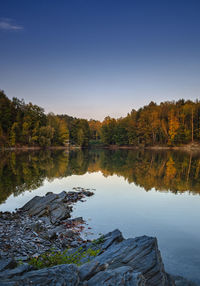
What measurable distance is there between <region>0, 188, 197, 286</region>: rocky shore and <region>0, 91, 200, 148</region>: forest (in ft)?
238


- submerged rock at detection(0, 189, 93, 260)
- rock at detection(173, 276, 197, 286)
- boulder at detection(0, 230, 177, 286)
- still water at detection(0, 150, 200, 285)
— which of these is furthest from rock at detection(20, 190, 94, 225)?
rock at detection(173, 276, 197, 286)

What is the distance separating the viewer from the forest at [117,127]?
83312 mm

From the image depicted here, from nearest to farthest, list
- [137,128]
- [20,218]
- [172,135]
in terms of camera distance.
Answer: [20,218] < [172,135] < [137,128]

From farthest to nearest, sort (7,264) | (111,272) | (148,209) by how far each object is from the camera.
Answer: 1. (148,209)
2. (7,264)
3. (111,272)

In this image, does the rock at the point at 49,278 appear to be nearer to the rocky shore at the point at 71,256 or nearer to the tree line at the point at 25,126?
the rocky shore at the point at 71,256

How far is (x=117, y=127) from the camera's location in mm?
110812

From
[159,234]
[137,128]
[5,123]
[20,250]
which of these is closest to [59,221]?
[20,250]

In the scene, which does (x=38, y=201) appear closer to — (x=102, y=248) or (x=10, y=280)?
(x=102, y=248)

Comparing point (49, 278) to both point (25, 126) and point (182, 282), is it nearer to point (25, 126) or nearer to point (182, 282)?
point (182, 282)

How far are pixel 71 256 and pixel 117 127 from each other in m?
106

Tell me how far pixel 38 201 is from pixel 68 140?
331 feet

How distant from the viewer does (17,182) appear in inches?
809

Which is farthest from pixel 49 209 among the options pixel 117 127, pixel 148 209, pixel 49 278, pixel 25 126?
pixel 117 127

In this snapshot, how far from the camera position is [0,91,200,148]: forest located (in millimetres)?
83312
